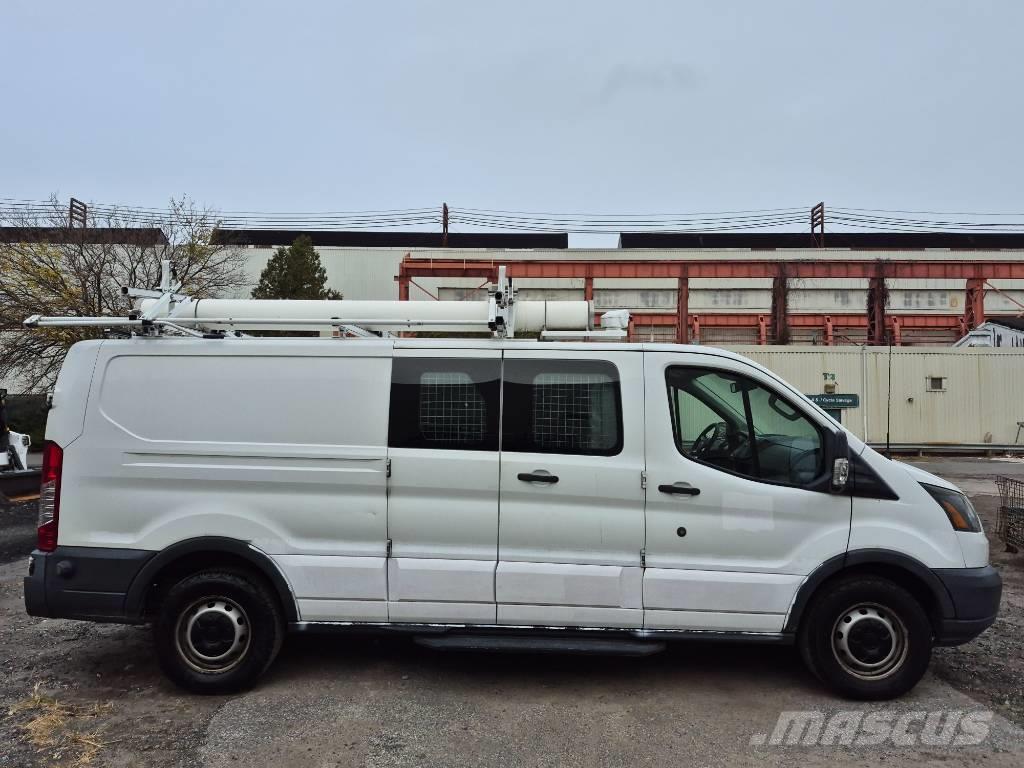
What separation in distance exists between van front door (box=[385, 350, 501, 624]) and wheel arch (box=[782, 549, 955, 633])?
5.95ft

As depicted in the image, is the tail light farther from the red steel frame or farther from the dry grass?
the red steel frame

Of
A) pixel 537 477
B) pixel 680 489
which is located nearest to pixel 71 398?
pixel 537 477

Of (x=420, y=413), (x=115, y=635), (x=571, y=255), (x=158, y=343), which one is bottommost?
(x=115, y=635)

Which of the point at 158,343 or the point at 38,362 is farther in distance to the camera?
the point at 38,362

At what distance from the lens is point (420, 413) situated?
13.8 feet

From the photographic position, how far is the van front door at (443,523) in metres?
4.07

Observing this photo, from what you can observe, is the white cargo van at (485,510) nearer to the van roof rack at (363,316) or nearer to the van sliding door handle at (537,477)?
the van sliding door handle at (537,477)

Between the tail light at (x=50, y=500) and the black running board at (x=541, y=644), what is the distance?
7.61ft

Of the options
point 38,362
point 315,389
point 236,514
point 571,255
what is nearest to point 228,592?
point 236,514

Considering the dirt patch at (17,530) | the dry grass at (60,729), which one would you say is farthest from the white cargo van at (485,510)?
the dirt patch at (17,530)

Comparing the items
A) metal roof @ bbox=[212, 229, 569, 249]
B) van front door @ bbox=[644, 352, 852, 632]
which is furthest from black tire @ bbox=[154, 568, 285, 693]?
metal roof @ bbox=[212, 229, 569, 249]

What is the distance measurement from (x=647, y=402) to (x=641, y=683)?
179 cm

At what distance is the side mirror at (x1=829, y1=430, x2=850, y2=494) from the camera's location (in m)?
4.01

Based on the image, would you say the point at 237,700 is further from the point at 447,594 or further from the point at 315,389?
the point at 315,389
